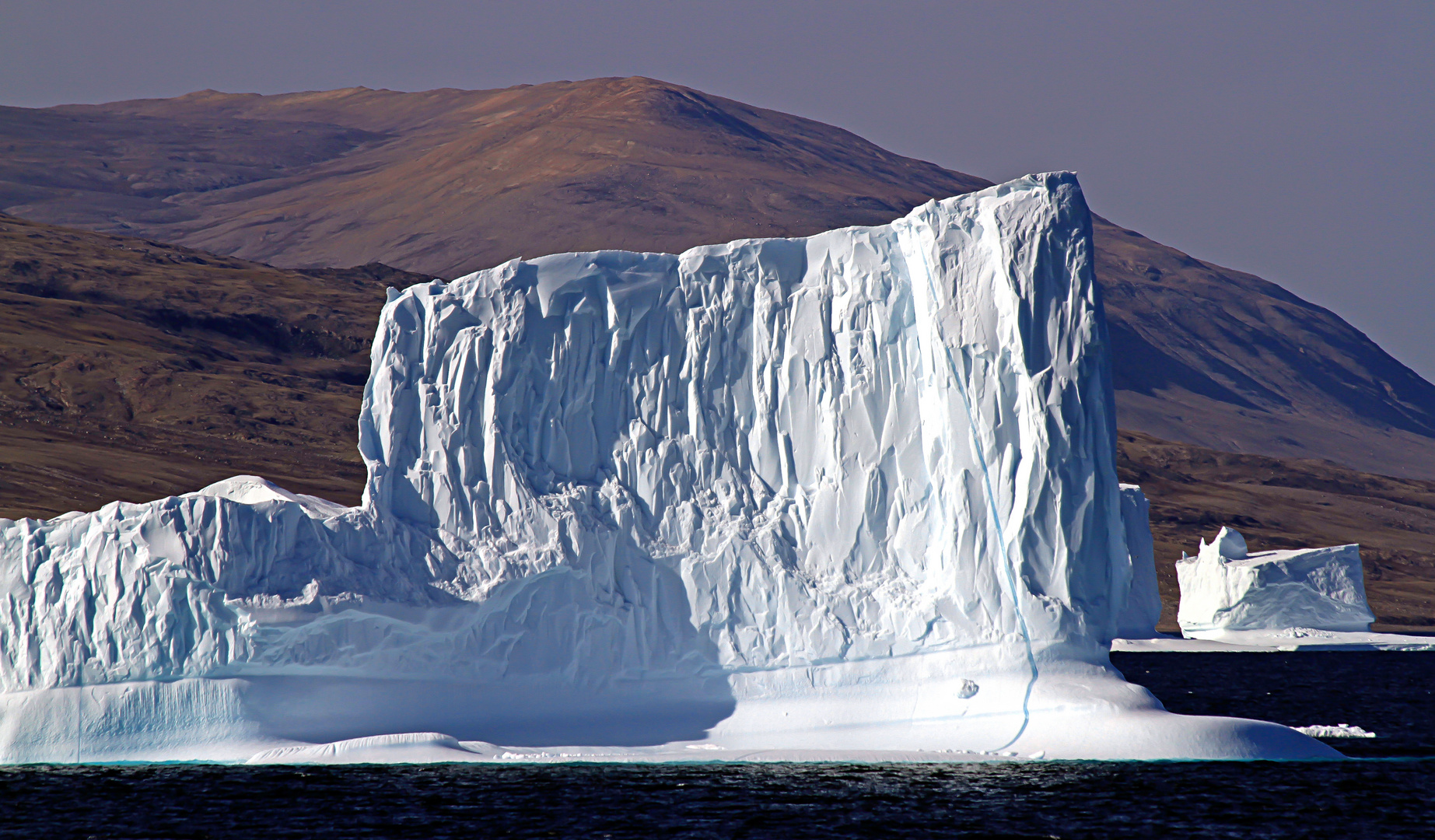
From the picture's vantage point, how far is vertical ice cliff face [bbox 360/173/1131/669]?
25.6 metres

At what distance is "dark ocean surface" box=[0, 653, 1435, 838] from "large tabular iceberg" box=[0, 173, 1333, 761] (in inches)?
35.0

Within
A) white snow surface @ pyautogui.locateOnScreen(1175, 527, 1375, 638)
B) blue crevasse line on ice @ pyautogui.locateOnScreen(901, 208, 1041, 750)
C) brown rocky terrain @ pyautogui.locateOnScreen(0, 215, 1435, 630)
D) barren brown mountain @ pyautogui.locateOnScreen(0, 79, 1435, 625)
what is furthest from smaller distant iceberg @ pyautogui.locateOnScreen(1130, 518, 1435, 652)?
blue crevasse line on ice @ pyautogui.locateOnScreen(901, 208, 1041, 750)

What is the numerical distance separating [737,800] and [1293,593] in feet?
152

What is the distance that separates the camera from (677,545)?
2652 cm

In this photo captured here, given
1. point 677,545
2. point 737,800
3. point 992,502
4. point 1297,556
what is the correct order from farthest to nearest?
point 1297,556, point 677,545, point 992,502, point 737,800

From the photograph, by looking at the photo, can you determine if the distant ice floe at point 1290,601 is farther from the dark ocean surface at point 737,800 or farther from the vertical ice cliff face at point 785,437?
the vertical ice cliff face at point 785,437

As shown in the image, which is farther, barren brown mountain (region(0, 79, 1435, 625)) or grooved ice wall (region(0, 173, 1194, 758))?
barren brown mountain (region(0, 79, 1435, 625))

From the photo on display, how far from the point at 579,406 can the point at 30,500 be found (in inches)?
1925

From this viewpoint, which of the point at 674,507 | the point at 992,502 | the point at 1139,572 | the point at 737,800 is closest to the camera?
the point at 737,800

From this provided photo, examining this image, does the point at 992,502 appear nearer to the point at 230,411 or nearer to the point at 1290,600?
the point at 1290,600

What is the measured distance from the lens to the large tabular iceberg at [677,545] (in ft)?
77.2

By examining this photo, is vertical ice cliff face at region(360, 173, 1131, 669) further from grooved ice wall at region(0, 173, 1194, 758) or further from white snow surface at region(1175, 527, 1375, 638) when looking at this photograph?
white snow surface at region(1175, 527, 1375, 638)

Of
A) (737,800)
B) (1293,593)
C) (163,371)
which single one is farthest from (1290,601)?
(163,371)

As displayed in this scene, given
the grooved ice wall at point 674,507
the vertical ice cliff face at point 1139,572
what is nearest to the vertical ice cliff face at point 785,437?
the grooved ice wall at point 674,507
